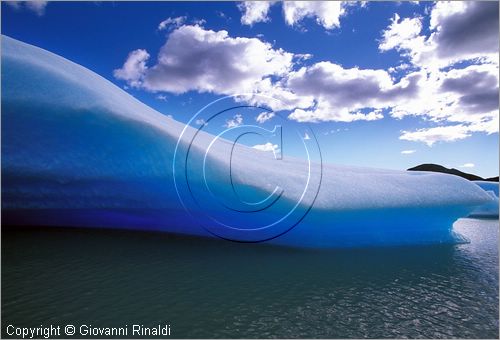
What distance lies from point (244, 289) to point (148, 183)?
9.19ft

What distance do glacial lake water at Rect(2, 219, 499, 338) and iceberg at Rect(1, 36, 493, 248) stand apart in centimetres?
58

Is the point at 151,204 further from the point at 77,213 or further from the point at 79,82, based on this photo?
the point at 79,82

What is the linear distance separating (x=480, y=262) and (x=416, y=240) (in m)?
1.37

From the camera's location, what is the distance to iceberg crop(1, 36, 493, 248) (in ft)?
16.2

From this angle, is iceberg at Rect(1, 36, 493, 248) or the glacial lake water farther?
iceberg at Rect(1, 36, 493, 248)

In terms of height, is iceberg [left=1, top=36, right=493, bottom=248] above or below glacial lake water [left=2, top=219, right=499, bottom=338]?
above

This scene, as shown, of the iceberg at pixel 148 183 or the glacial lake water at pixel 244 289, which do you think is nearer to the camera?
the glacial lake water at pixel 244 289

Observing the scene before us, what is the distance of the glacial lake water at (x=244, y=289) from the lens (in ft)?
8.59

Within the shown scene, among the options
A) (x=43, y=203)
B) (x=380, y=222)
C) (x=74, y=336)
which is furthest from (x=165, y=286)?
(x=380, y=222)

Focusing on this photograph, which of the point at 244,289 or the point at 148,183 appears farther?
the point at 148,183

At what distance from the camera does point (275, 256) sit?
4672 mm

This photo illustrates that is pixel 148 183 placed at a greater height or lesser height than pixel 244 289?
greater

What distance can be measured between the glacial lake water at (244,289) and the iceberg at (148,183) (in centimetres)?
58

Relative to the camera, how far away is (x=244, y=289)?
3.29 meters
